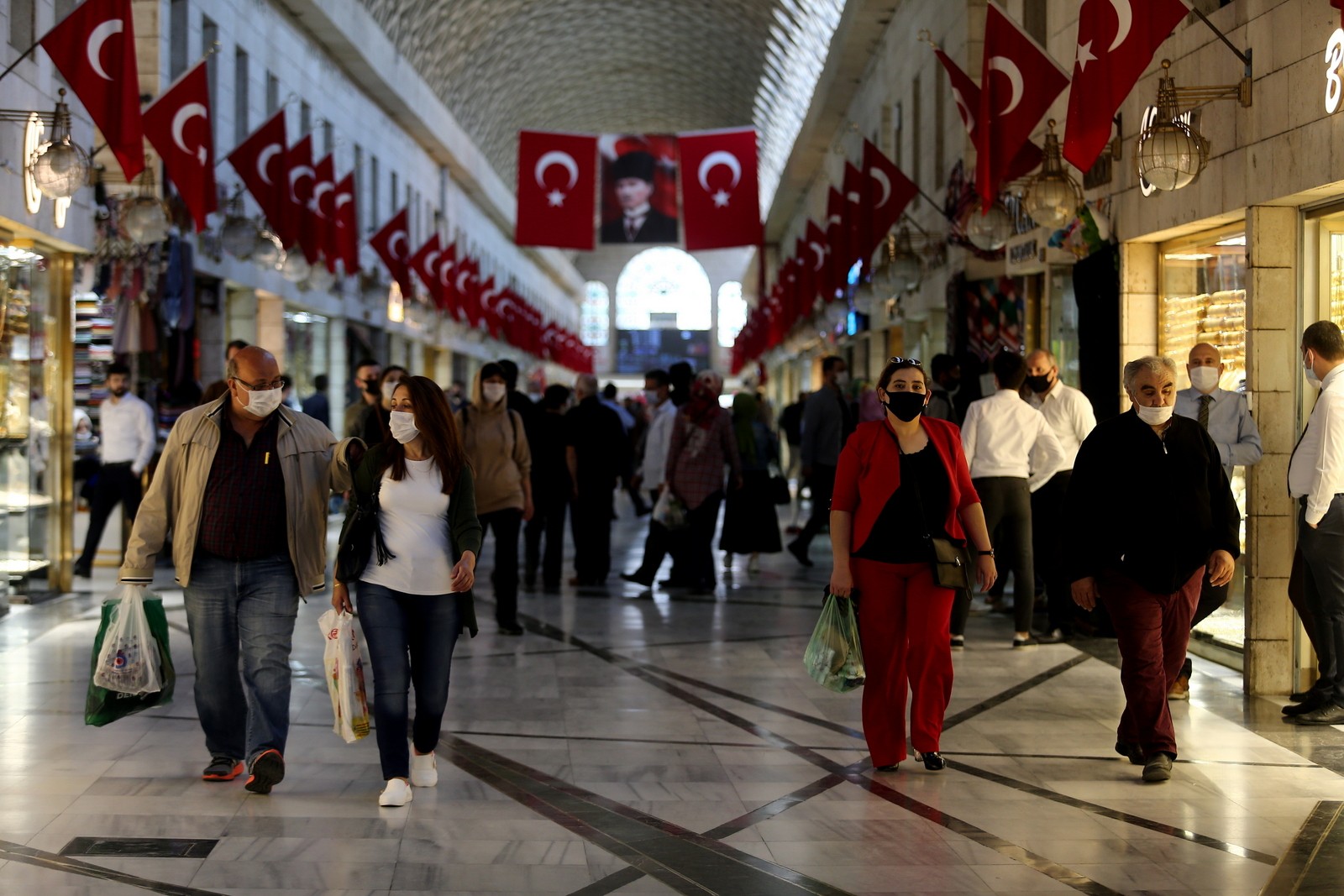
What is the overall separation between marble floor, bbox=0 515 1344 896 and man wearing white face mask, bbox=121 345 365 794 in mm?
391

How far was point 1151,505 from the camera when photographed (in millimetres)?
5961

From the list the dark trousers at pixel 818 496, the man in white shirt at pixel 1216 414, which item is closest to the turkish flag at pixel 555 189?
the dark trousers at pixel 818 496

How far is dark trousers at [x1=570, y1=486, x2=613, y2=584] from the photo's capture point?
12.7 m

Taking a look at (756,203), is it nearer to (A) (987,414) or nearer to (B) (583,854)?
(A) (987,414)

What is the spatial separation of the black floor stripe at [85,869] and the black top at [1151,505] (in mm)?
3487

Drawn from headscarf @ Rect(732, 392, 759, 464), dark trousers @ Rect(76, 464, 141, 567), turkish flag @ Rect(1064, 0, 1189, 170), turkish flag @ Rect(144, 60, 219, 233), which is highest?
turkish flag @ Rect(144, 60, 219, 233)

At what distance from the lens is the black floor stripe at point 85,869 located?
4.49 m

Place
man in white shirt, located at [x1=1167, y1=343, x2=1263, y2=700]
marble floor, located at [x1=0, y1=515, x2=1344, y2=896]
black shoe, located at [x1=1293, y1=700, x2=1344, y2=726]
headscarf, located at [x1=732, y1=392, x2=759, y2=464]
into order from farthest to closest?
headscarf, located at [x1=732, y1=392, x2=759, y2=464]
man in white shirt, located at [x1=1167, y1=343, x2=1263, y2=700]
black shoe, located at [x1=1293, y1=700, x2=1344, y2=726]
marble floor, located at [x1=0, y1=515, x2=1344, y2=896]

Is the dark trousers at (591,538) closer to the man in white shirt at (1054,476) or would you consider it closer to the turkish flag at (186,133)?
the turkish flag at (186,133)

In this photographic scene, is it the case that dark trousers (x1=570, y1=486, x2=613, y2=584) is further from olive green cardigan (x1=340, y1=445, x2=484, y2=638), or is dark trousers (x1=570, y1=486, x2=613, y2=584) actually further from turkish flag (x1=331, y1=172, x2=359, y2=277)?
olive green cardigan (x1=340, y1=445, x2=484, y2=638)

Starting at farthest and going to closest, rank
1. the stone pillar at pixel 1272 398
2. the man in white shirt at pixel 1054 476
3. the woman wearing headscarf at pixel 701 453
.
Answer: the woman wearing headscarf at pixel 701 453
the man in white shirt at pixel 1054 476
the stone pillar at pixel 1272 398

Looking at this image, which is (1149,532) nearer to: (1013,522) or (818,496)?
(1013,522)

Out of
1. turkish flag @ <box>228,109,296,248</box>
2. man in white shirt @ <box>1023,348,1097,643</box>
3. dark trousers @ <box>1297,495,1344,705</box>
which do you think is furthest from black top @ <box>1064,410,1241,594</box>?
turkish flag @ <box>228,109,296,248</box>

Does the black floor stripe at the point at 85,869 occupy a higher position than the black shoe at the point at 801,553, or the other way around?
the black shoe at the point at 801,553
